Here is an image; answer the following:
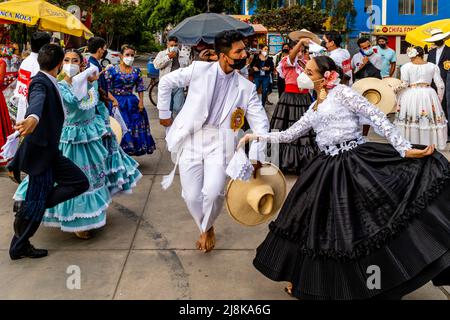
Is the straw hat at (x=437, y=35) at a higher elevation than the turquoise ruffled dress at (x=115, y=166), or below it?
higher

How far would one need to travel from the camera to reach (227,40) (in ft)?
14.0

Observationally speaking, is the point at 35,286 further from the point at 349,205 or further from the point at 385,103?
the point at 385,103

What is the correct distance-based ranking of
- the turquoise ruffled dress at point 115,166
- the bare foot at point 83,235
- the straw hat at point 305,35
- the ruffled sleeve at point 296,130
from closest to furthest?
1. the ruffled sleeve at point 296,130
2. the bare foot at point 83,235
3. the turquoise ruffled dress at point 115,166
4. the straw hat at point 305,35

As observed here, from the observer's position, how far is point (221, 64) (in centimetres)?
437

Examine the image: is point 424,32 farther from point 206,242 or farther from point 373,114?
point 206,242

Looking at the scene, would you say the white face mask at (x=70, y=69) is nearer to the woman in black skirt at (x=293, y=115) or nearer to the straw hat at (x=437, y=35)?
the woman in black skirt at (x=293, y=115)

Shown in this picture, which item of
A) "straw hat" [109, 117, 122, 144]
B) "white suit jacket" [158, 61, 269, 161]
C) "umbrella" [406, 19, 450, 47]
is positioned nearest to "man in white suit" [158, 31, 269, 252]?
"white suit jacket" [158, 61, 269, 161]

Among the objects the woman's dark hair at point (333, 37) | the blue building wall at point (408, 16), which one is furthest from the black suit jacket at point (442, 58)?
the blue building wall at point (408, 16)

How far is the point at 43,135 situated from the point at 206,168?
135 cm

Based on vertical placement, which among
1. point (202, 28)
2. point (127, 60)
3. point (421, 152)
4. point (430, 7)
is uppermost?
point (430, 7)

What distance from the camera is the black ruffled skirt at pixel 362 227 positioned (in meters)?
3.18

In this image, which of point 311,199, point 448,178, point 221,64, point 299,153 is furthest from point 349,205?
point 299,153

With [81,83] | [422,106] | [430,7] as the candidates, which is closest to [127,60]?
[81,83]
